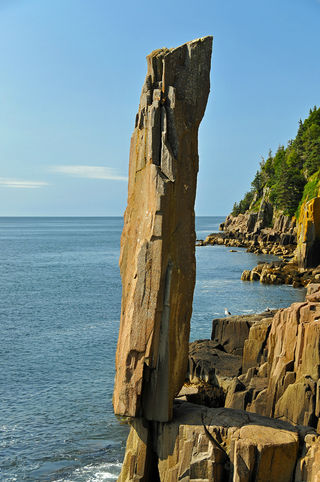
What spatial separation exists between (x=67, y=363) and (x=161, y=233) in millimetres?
17012

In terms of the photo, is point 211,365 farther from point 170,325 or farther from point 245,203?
point 245,203

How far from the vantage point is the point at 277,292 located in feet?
154

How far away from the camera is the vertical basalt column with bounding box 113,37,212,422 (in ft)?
35.8

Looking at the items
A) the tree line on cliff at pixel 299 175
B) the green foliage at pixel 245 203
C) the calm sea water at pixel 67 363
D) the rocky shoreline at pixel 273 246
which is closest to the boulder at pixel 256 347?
the calm sea water at pixel 67 363

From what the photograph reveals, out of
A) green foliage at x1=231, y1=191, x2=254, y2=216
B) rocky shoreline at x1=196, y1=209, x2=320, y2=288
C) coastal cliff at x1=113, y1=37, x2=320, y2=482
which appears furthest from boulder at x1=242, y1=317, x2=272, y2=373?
green foliage at x1=231, y1=191, x2=254, y2=216

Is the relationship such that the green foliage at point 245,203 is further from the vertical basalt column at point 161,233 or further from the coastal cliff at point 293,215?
the vertical basalt column at point 161,233

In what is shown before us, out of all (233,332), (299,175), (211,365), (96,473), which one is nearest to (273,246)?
(299,175)

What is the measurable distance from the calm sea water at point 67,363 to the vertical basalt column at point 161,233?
206 inches

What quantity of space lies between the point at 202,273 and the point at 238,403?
48.3 meters

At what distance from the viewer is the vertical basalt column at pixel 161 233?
35.8ft

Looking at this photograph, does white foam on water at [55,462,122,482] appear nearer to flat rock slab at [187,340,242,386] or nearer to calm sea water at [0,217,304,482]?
calm sea water at [0,217,304,482]

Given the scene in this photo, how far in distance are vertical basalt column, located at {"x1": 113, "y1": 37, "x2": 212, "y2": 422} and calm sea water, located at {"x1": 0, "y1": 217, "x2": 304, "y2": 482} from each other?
5.24 metres

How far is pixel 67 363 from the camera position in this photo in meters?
26.0

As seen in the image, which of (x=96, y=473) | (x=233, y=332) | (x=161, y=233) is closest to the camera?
(x=161, y=233)
